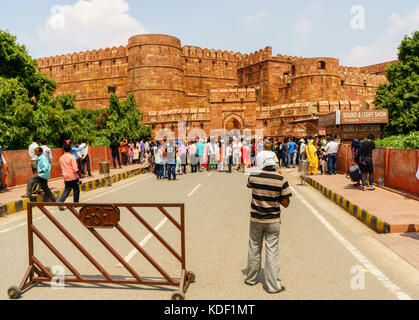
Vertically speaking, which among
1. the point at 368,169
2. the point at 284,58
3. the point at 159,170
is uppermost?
the point at 284,58

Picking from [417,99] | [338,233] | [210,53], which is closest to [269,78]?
[210,53]

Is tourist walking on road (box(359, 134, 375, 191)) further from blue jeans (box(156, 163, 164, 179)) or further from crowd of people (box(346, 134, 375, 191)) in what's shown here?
blue jeans (box(156, 163, 164, 179))

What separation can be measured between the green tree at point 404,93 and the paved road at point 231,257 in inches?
830

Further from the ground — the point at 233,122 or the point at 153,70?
the point at 153,70

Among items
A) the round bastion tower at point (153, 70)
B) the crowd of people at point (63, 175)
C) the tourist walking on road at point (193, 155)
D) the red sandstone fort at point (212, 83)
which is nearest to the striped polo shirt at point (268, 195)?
the crowd of people at point (63, 175)

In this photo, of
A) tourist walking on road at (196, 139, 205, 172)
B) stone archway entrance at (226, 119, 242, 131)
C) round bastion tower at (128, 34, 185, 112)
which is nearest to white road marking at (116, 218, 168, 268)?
tourist walking on road at (196, 139, 205, 172)

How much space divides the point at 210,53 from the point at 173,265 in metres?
49.1

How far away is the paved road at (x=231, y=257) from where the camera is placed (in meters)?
3.74

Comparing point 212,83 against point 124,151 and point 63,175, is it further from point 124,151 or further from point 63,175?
point 63,175

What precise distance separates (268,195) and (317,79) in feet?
130

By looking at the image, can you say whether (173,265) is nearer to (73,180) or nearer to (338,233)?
(338,233)

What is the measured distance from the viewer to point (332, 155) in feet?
48.6

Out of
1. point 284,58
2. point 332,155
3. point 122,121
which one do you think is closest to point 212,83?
point 284,58

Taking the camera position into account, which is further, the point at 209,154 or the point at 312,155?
the point at 209,154
